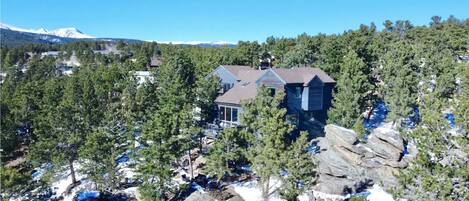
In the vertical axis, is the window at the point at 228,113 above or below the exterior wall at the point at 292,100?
below

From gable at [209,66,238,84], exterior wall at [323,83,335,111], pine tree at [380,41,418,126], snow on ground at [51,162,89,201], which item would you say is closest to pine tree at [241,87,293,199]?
exterior wall at [323,83,335,111]

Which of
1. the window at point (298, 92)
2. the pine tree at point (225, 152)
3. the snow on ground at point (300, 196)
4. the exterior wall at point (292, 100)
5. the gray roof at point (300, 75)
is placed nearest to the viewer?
the snow on ground at point (300, 196)

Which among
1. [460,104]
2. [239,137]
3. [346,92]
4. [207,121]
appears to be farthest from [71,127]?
[460,104]

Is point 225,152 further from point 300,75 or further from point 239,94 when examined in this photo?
point 300,75

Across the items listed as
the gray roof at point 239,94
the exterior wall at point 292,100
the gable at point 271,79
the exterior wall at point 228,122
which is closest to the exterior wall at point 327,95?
the exterior wall at point 292,100

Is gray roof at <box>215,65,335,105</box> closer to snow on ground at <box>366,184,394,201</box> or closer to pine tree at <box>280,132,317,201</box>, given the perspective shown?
pine tree at <box>280,132,317,201</box>

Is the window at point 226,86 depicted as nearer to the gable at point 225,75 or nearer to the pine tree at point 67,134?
the gable at point 225,75

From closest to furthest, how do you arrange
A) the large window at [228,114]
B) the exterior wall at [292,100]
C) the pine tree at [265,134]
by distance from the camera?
the pine tree at [265,134]
the large window at [228,114]
the exterior wall at [292,100]
